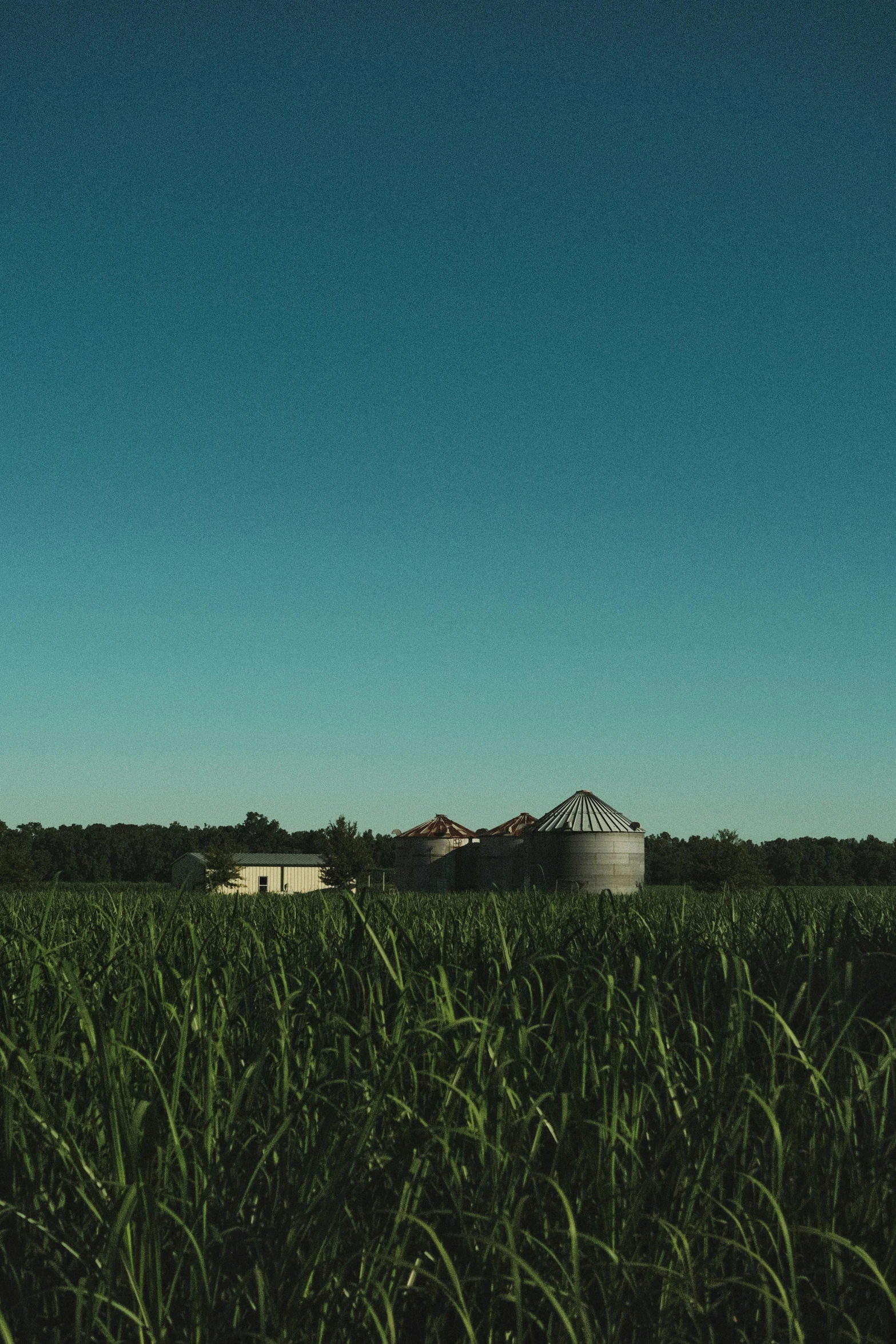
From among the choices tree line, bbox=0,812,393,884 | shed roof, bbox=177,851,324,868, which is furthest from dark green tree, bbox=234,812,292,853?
shed roof, bbox=177,851,324,868

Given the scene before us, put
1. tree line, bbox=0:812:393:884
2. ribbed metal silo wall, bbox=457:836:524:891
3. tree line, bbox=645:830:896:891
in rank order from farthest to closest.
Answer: tree line, bbox=0:812:393:884
tree line, bbox=645:830:896:891
ribbed metal silo wall, bbox=457:836:524:891

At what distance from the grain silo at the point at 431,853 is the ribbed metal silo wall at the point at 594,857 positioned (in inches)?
436

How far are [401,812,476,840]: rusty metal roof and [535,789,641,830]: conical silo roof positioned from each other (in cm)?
983

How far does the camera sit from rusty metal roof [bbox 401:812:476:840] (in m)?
47.5

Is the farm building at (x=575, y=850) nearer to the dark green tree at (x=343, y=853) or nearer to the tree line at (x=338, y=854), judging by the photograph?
the tree line at (x=338, y=854)

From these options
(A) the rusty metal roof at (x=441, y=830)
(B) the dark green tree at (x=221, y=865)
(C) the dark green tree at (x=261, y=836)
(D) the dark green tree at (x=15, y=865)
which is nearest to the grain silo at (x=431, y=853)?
(A) the rusty metal roof at (x=441, y=830)

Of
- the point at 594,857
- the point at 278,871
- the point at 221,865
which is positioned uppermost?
the point at 594,857

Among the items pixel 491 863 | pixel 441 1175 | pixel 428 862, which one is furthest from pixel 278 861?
pixel 441 1175

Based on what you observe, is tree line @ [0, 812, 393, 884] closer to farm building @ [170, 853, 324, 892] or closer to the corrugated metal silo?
farm building @ [170, 853, 324, 892]

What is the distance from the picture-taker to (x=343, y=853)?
2351 inches

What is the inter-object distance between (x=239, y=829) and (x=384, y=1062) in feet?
484

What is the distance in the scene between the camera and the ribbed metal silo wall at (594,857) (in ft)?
116

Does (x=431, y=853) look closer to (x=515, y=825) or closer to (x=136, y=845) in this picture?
(x=515, y=825)

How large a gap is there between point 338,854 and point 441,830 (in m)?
13.4
